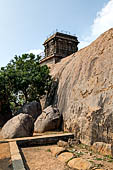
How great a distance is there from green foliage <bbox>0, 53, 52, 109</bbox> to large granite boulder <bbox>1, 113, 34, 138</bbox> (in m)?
5.69

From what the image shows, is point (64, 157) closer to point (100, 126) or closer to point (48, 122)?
point (100, 126)

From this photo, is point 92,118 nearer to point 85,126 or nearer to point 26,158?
point 85,126

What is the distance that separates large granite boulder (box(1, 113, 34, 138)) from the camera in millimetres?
8250

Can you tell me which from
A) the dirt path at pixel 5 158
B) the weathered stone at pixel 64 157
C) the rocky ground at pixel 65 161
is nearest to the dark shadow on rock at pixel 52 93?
the dirt path at pixel 5 158

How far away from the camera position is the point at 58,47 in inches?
912

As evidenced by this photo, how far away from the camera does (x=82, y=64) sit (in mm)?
10570

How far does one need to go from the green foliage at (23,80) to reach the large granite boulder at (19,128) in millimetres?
5689

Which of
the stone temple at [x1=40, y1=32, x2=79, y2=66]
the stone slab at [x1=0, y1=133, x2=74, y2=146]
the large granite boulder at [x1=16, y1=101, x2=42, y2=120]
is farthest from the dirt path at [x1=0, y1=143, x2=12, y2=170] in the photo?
the stone temple at [x1=40, y1=32, x2=79, y2=66]

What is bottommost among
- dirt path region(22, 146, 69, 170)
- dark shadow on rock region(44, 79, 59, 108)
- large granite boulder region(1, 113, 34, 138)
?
dirt path region(22, 146, 69, 170)

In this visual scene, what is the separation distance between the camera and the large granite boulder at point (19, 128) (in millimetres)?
8250

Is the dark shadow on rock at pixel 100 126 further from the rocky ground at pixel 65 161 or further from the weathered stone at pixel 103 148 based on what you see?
the rocky ground at pixel 65 161

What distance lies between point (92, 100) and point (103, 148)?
2.49 metres

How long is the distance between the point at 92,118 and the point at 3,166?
4305 mm

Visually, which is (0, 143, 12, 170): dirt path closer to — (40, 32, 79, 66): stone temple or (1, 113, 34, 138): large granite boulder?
(1, 113, 34, 138): large granite boulder
